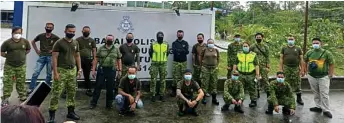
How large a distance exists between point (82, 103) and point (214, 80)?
→ 9.27 feet

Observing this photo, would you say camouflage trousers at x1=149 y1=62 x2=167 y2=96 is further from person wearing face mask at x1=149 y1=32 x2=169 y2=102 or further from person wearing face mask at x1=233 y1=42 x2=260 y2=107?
person wearing face mask at x1=233 y1=42 x2=260 y2=107

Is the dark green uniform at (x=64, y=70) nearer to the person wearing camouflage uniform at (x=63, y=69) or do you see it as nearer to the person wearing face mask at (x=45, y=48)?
the person wearing camouflage uniform at (x=63, y=69)

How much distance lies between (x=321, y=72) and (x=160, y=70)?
128 inches

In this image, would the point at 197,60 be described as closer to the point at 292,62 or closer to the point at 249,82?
the point at 249,82

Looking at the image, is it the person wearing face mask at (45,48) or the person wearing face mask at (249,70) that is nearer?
the person wearing face mask at (45,48)

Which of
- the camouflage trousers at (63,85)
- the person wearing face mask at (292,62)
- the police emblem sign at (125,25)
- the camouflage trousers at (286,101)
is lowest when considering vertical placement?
the camouflage trousers at (286,101)

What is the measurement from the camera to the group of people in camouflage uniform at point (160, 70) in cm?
557

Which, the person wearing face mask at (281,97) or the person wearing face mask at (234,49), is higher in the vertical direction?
the person wearing face mask at (234,49)

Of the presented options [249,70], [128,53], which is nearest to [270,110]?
[249,70]

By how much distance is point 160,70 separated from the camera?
7473 millimetres

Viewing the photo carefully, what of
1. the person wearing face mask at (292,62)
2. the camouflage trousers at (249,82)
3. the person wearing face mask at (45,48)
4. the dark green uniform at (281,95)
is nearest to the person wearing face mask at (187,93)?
the camouflage trousers at (249,82)

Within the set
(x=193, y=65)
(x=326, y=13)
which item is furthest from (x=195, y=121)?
(x=326, y=13)

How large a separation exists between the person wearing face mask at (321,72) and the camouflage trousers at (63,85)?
179 inches

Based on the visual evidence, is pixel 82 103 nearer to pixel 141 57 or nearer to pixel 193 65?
pixel 141 57
